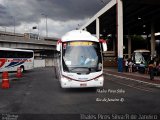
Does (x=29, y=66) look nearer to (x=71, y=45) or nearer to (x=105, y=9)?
(x=105, y=9)

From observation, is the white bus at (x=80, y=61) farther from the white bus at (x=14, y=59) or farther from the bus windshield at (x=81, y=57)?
the white bus at (x=14, y=59)

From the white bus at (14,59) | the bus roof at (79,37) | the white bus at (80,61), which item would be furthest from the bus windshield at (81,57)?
the white bus at (14,59)

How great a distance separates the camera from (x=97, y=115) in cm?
924

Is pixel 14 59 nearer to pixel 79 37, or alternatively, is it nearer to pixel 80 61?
pixel 79 37

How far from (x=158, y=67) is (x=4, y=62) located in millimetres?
19352

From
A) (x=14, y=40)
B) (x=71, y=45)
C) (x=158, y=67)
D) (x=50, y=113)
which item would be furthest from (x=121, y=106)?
(x=14, y=40)

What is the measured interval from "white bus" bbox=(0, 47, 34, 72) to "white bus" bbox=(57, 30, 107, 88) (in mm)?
22143

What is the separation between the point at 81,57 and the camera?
1575 cm

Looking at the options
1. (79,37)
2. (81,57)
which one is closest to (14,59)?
(79,37)

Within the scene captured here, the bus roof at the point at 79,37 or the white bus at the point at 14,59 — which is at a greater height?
the bus roof at the point at 79,37

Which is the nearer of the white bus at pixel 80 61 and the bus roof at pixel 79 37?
the white bus at pixel 80 61

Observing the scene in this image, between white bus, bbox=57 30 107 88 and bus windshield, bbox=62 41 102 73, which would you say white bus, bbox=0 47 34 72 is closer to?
white bus, bbox=57 30 107 88

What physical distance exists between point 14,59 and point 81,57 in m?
24.8

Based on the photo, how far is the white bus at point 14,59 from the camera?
121 feet
